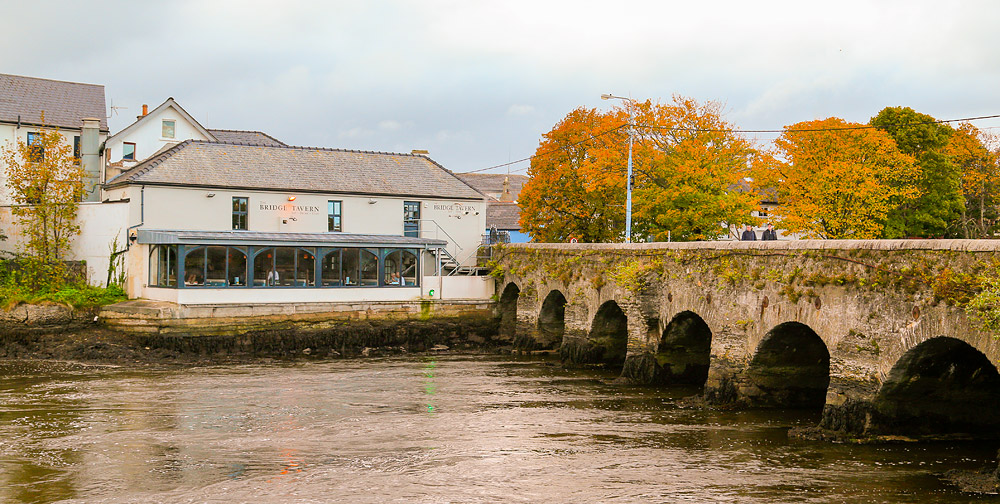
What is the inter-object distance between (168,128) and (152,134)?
955 millimetres

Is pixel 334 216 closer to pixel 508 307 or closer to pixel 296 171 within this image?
pixel 296 171

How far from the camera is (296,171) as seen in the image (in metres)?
41.1

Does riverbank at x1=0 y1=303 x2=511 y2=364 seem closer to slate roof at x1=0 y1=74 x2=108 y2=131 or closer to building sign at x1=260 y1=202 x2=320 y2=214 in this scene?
building sign at x1=260 y1=202 x2=320 y2=214

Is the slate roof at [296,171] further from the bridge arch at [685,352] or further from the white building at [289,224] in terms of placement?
the bridge arch at [685,352]

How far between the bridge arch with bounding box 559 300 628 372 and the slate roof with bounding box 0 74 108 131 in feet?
100

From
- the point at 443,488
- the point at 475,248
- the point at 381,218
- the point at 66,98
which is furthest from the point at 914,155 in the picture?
the point at 66,98

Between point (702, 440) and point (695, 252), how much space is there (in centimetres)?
651

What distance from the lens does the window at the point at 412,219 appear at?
42.5 metres

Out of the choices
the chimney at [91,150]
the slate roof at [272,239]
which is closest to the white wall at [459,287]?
the slate roof at [272,239]

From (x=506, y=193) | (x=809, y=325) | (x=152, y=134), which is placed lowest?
(x=809, y=325)

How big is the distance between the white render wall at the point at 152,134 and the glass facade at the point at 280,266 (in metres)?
15.0

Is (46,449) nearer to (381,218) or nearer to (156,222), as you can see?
(156,222)

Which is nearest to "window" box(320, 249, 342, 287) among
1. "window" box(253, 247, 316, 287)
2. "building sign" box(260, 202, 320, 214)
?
"window" box(253, 247, 316, 287)

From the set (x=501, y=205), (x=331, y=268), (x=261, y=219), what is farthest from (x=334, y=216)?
(x=501, y=205)
